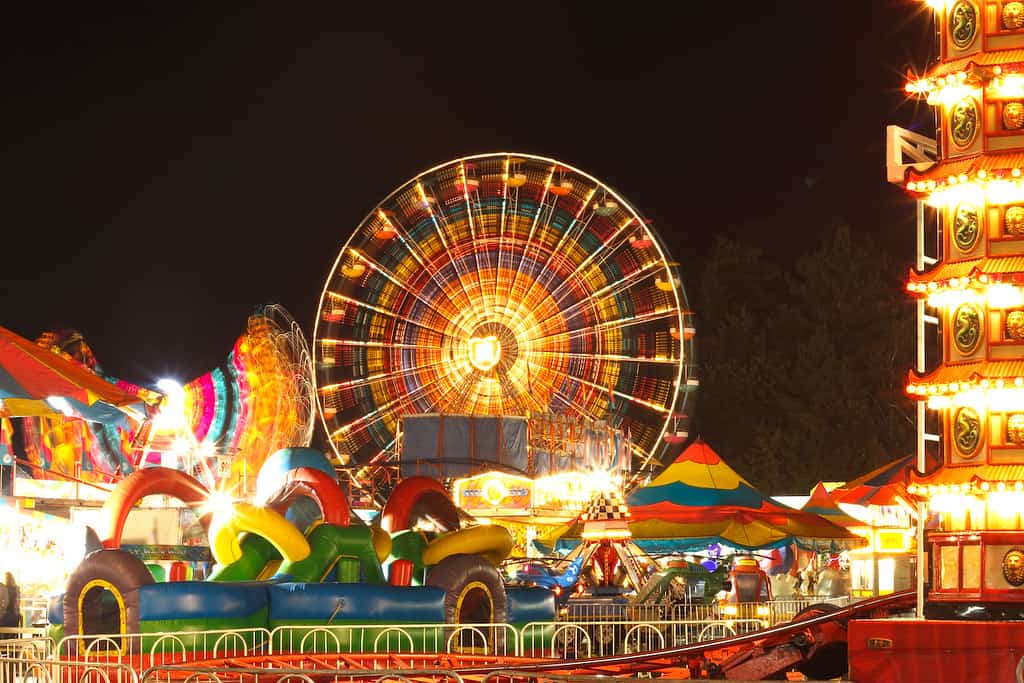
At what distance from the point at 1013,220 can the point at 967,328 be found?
802 millimetres

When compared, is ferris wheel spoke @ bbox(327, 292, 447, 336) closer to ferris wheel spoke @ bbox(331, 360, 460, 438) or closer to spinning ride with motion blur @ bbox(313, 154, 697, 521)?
spinning ride with motion blur @ bbox(313, 154, 697, 521)

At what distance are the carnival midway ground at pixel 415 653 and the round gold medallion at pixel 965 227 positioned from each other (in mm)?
2474

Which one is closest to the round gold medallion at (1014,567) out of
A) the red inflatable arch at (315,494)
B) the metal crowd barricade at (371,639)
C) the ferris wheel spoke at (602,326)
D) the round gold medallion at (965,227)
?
the round gold medallion at (965,227)

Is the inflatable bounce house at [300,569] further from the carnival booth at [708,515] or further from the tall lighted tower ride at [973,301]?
the tall lighted tower ride at [973,301]

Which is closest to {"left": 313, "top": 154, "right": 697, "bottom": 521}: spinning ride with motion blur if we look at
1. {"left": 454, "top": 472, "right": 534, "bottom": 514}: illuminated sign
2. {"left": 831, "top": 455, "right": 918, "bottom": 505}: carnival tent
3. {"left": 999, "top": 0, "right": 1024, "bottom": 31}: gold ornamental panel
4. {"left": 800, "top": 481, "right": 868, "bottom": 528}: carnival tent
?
{"left": 454, "top": 472, "right": 534, "bottom": 514}: illuminated sign

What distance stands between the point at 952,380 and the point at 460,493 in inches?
1151

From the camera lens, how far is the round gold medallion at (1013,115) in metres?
10.7

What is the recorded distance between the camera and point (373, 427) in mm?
43125

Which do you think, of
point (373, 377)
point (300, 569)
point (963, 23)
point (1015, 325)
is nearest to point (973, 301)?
point (1015, 325)

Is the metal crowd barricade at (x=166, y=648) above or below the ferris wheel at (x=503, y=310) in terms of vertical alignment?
below

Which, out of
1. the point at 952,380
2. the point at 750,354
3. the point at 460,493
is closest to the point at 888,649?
the point at 952,380

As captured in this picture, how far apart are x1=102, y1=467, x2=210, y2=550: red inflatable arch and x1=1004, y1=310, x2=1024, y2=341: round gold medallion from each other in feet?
34.4

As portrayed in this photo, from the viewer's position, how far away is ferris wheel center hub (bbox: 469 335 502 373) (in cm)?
4119

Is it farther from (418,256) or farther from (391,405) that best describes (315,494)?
(391,405)
